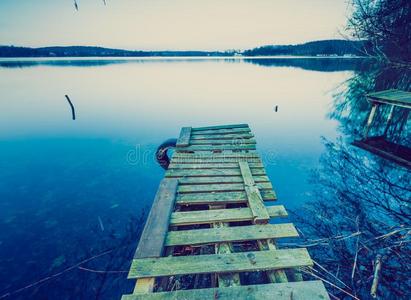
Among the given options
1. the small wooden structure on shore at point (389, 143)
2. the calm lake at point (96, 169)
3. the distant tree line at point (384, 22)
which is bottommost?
the calm lake at point (96, 169)

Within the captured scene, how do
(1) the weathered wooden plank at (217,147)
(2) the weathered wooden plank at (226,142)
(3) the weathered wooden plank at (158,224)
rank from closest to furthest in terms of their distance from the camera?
(3) the weathered wooden plank at (158,224), (1) the weathered wooden plank at (217,147), (2) the weathered wooden plank at (226,142)

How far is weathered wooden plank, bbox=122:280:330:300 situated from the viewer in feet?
8.86

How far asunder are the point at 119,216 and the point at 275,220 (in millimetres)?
4903

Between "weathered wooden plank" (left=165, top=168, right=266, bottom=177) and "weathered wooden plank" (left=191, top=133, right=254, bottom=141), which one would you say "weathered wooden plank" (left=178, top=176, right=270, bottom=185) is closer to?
"weathered wooden plank" (left=165, top=168, right=266, bottom=177)

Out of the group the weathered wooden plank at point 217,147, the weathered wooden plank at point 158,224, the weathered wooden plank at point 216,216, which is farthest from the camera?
the weathered wooden plank at point 217,147

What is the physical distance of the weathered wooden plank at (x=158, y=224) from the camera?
11.3 feet

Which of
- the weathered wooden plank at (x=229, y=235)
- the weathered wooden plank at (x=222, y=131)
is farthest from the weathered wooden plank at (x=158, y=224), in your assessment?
the weathered wooden plank at (x=222, y=131)

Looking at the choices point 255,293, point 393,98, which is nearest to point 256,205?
point 255,293

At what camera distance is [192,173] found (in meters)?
5.99

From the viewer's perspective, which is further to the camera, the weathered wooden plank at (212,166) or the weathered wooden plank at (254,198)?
the weathered wooden plank at (212,166)

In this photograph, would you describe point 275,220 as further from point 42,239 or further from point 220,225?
point 42,239

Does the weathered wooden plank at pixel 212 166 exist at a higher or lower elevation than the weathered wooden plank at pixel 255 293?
lower

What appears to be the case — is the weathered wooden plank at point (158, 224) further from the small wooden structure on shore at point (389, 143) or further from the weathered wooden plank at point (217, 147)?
the small wooden structure on shore at point (389, 143)

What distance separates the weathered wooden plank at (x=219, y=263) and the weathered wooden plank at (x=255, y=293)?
0.89ft
